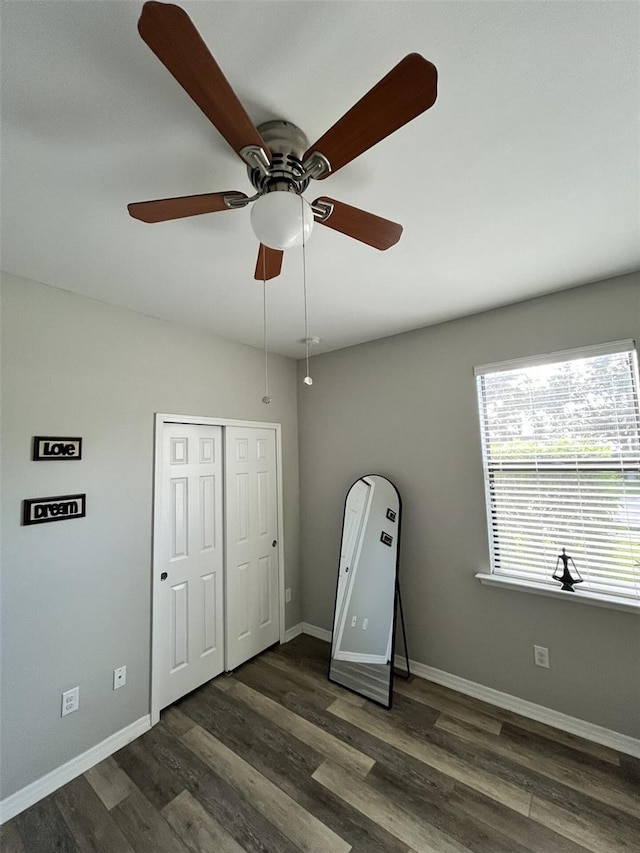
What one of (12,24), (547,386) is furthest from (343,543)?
(12,24)

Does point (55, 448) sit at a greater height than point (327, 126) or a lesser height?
lesser

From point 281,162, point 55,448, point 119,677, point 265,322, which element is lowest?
point 119,677

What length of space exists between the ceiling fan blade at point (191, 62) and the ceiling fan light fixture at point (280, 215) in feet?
0.49

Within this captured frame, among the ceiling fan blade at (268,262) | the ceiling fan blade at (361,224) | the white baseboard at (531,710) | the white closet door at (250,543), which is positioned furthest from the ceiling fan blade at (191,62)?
the white baseboard at (531,710)

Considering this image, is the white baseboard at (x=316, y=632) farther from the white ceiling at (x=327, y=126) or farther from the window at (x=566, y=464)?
the white ceiling at (x=327, y=126)

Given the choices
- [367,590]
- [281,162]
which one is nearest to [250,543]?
[367,590]

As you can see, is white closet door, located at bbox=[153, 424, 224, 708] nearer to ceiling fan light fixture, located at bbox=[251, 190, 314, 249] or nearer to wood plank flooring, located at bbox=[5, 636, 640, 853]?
wood plank flooring, located at bbox=[5, 636, 640, 853]

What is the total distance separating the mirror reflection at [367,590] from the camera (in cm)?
262

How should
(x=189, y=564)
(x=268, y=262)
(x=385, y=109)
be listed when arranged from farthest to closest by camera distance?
(x=189, y=564) < (x=268, y=262) < (x=385, y=109)

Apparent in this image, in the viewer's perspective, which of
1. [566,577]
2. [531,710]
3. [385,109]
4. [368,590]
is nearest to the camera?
[385,109]

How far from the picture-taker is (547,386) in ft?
7.68

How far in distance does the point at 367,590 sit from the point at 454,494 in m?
1.02

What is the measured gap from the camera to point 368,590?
280cm

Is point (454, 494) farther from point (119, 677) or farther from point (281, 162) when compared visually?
point (119, 677)
